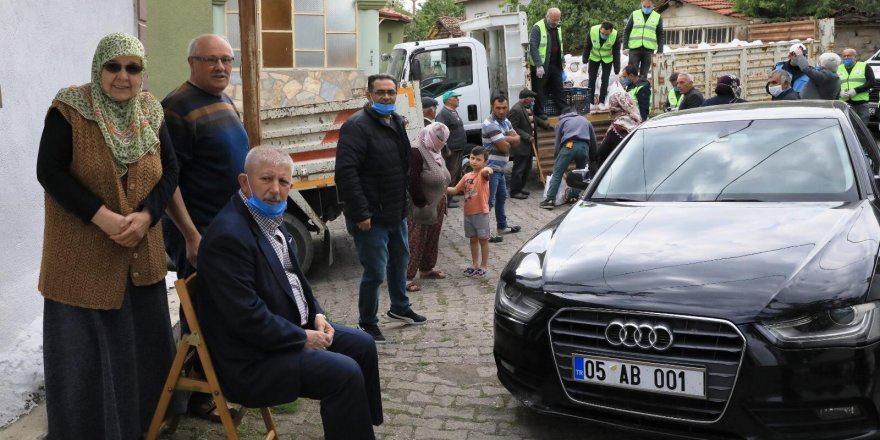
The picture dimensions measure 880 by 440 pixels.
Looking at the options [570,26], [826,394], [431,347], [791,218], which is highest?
[570,26]

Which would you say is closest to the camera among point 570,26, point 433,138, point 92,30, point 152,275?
point 152,275

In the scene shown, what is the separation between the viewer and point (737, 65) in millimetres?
16703

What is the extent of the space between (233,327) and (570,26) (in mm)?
24517

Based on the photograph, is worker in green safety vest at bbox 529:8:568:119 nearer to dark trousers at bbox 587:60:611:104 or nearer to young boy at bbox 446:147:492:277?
dark trousers at bbox 587:60:611:104

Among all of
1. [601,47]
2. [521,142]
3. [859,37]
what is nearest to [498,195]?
[521,142]

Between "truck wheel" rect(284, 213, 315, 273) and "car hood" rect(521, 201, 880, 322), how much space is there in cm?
394

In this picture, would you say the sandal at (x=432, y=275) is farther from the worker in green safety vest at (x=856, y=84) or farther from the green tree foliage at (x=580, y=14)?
the green tree foliage at (x=580, y=14)

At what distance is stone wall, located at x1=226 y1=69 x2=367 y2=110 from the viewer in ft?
54.4

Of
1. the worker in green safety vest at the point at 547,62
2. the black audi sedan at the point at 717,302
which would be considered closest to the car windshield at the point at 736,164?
the black audi sedan at the point at 717,302

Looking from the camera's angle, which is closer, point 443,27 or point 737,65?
point 737,65

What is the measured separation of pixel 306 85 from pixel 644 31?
21.2ft

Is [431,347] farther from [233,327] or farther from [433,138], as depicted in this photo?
[233,327]

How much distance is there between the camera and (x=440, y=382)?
5.44 m

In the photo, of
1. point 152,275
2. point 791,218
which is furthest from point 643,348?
point 152,275
